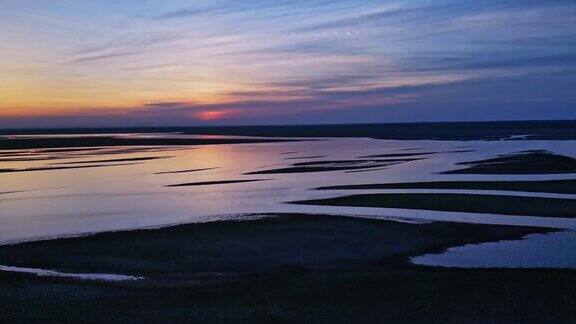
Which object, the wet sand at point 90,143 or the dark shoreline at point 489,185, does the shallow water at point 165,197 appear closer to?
the dark shoreline at point 489,185

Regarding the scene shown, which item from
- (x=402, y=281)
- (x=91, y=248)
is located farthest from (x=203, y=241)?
(x=402, y=281)

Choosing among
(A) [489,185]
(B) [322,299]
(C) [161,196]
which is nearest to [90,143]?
(C) [161,196]

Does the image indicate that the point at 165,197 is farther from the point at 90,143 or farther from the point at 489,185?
the point at 90,143

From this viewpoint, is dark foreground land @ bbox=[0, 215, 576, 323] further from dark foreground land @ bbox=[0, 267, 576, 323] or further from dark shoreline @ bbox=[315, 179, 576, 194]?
dark shoreline @ bbox=[315, 179, 576, 194]

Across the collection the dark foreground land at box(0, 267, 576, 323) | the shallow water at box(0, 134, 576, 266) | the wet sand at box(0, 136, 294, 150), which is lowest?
the dark foreground land at box(0, 267, 576, 323)

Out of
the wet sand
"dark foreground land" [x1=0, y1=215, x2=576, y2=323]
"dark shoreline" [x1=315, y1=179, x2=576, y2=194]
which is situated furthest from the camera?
the wet sand

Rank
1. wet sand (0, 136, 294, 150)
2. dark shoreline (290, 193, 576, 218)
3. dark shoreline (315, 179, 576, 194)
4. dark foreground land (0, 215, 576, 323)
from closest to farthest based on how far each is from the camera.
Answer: dark foreground land (0, 215, 576, 323) < dark shoreline (290, 193, 576, 218) < dark shoreline (315, 179, 576, 194) < wet sand (0, 136, 294, 150)

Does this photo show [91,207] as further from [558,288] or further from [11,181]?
[558,288]

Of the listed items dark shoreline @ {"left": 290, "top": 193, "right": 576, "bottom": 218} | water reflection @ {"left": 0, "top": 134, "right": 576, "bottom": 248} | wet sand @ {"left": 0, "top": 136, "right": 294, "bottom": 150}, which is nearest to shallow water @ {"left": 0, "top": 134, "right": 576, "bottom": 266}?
water reflection @ {"left": 0, "top": 134, "right": 576, "bottom": 248}
